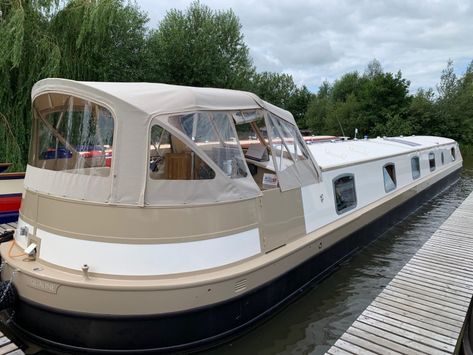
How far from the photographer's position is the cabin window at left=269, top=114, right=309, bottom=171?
5.34m

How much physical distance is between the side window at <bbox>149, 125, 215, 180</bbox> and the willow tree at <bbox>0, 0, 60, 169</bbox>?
24.1 ft

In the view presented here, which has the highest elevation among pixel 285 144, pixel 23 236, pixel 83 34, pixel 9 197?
pixel 83 34

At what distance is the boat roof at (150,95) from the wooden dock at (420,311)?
277 cm

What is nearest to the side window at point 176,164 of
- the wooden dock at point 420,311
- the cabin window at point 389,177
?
the wooden dock at point 420,311

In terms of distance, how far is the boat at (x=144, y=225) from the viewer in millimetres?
3828

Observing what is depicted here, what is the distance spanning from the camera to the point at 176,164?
4.25m

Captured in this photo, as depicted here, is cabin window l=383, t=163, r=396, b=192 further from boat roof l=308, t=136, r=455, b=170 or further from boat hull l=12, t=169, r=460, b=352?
boat hull l=12, t=169, r=460, b=352

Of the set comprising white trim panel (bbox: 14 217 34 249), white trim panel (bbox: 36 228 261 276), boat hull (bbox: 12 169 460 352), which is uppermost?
white trim panel (bbox: 14 217 34 249)

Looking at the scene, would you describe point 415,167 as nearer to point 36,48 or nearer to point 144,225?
point 144,225

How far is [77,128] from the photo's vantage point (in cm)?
430

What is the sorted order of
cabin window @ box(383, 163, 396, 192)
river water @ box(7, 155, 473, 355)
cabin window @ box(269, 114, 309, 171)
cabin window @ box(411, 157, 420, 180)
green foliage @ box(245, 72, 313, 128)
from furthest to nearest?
green foliage @ box(245, 72, 313, 128) → cabin window @ box(411, 157, 420, 180) → cabin window @ box(383, 163, 396, 192) → cabin window @ box(269, 114, 309, 171) → river water @ box(7, 155, 473, 355)

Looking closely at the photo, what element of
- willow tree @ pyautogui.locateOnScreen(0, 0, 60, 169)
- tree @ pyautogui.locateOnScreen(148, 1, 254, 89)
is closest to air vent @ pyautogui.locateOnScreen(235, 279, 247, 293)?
willow tree @ pyautogui.locateOnScreen(0, 0, 60, 169)

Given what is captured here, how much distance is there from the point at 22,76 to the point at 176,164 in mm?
7886

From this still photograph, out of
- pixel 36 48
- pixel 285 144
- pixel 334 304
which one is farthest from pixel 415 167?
pixel 36 48
